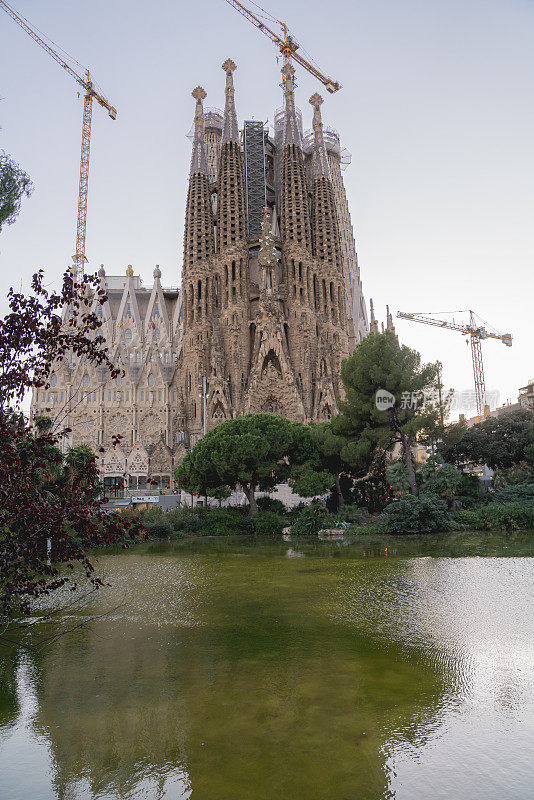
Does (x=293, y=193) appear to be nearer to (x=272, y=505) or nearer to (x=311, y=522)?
(x=272, y=505)

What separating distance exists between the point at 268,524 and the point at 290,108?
39.4m

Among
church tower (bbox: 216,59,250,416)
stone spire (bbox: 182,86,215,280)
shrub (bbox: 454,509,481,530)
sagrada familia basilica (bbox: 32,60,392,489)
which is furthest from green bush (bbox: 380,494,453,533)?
stone spire (bbox: 182,86,215,280)

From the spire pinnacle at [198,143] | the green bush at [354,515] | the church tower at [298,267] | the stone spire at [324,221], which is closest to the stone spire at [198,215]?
the spire pinnacle at [198,143]

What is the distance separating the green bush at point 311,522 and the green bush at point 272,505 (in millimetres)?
3311

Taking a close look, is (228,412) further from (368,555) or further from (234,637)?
(234,637)

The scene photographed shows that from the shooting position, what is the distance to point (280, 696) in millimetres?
4957

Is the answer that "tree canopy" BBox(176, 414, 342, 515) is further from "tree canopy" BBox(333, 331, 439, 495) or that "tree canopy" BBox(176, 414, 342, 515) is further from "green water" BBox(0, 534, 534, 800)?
"green water" BBox(0, 534, 534, 800)

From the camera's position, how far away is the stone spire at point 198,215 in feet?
143

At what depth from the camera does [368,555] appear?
1416 cm

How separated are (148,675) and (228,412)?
3438cm

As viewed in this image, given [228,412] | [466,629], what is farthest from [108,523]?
[228,412]

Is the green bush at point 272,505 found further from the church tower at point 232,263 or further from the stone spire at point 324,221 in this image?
the stone spire at point 324,221

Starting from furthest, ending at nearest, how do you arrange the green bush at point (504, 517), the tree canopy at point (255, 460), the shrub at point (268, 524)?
the tree canopy at point (255, 460) → the shrub at point (268, 524) → the green bush at point (504, 517)

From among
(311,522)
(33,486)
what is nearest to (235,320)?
(311,522)
